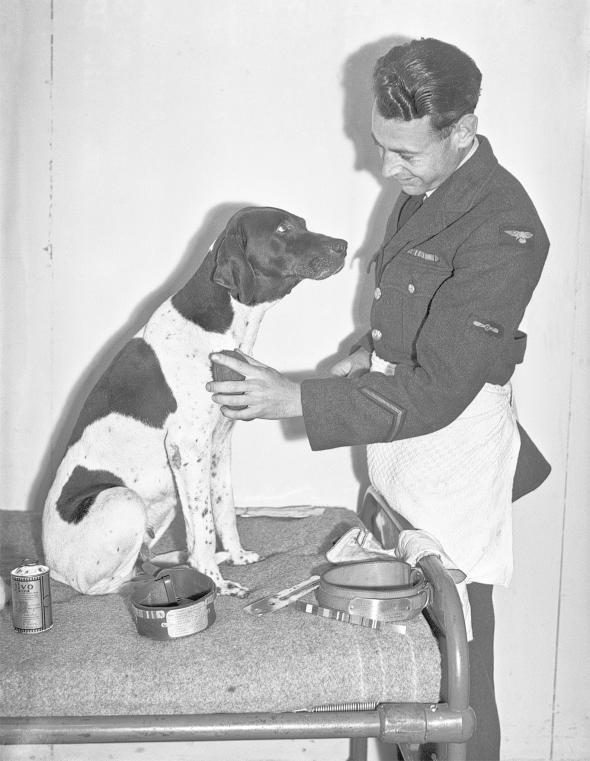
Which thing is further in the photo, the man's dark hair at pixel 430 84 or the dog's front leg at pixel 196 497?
the dog's front leg at pixel 196 497

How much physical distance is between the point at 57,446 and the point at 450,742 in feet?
5.01

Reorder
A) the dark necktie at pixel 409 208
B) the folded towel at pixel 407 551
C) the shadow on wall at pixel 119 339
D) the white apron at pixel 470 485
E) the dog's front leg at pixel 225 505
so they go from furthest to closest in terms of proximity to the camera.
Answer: the shadow on wall at pixel 119 339, the dog's front leg at pixel 225 505, the dark necktie at pixel 409 208, the white apron at pixel 470 485, the folded towel at pixel 407 551

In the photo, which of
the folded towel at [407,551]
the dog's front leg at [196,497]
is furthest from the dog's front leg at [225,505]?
the folded towel at [407,551]

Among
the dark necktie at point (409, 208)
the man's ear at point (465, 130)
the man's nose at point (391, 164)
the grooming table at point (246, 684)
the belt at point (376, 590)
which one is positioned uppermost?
the man's ear at point (465, 130)

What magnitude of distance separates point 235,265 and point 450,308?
50cm

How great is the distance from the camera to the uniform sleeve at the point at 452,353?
1.55 m

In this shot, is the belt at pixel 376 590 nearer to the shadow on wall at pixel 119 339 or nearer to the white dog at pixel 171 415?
the white dog at pixel 171 415

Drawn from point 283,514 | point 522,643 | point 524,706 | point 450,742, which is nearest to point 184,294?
point 283,514

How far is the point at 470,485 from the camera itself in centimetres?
176

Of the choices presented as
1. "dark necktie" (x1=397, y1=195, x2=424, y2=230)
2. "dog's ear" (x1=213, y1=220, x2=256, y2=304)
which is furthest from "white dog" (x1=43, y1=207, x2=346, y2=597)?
"dark necktie" (x1=397, y1=195, x2=424, y2=230)

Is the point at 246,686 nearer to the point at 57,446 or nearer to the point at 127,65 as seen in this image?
the point at 57,446

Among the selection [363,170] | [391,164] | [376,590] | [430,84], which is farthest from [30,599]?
[363,170]

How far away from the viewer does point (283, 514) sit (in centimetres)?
240

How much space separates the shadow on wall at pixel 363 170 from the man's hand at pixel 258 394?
0.74 m
